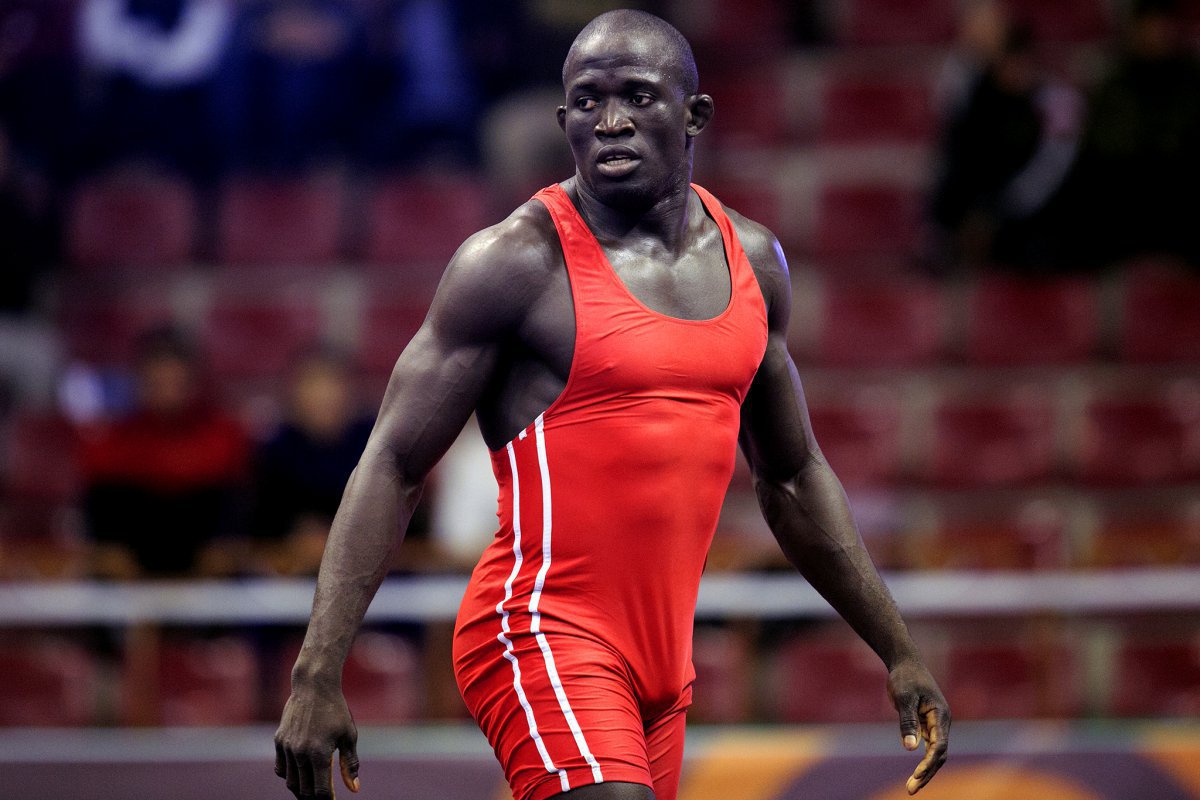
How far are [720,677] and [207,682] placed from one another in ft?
6.04

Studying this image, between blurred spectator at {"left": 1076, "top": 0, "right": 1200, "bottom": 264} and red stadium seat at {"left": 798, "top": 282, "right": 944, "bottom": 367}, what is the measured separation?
0.87 m

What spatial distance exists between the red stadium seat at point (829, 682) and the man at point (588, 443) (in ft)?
9.77

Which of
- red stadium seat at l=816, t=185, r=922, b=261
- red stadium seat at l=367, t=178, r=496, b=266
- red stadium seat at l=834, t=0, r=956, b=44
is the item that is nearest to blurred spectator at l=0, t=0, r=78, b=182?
red stadium seat at l=367, t=178, r=496, b=266

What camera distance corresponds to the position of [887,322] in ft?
24.4

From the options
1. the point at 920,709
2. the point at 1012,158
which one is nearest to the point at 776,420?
the point at 920,709

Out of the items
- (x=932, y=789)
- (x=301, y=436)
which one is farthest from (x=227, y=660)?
(x=932, y=789)

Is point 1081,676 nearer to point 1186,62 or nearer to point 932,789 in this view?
point 932,789

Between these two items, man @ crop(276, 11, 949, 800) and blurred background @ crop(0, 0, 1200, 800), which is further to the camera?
blurred background @ crop(0, 0, 1200, 800)

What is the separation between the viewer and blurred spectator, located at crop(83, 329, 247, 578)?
5852 millimetres

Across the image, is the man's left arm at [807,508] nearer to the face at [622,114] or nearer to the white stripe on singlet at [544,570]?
the face at [622,114]

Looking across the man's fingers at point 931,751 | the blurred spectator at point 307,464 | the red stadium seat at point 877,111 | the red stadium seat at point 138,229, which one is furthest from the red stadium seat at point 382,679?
the red stadium seat at point 877,111

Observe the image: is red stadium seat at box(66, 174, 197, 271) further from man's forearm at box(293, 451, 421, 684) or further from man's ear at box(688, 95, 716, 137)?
man's forearm at box(293, 451, 421, 684)

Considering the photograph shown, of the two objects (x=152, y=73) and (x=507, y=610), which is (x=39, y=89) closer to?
(x=152, y=73)

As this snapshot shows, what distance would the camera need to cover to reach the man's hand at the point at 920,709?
284cm
